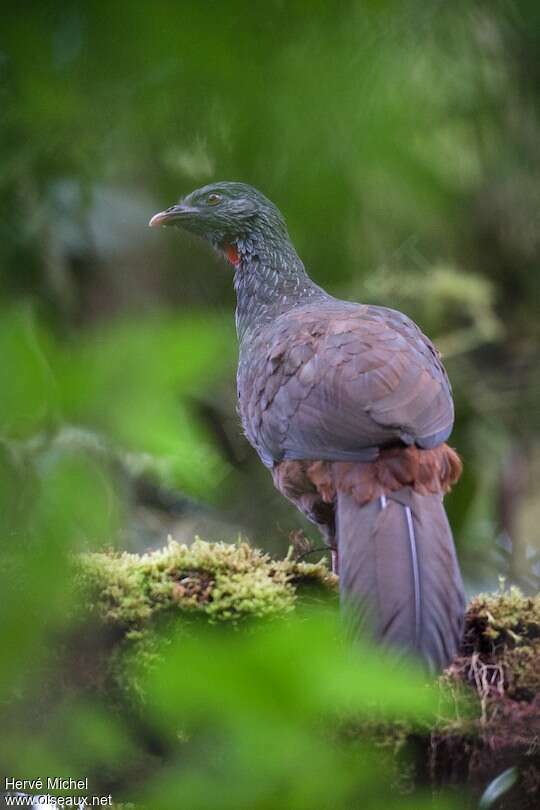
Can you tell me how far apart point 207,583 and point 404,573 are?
742 millimetres

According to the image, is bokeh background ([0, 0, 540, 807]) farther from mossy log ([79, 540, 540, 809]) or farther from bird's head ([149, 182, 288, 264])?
bird's head ([149, 182, 288, 264])

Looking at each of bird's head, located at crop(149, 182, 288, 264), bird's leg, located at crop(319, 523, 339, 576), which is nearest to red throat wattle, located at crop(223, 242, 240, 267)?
bird's head, located at crop(149, 182, 288, 264)

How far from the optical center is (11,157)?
1.33 metres

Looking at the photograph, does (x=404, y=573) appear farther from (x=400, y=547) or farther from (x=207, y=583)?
(x=207, y=583)

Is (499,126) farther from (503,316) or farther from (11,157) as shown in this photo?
(503,316)

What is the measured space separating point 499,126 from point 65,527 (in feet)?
4.41

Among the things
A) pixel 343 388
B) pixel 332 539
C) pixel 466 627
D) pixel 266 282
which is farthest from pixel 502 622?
pixel 266 282

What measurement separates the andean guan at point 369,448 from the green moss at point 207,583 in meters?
0.27

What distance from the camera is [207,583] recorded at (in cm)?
327

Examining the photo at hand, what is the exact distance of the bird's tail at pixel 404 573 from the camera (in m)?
2.69

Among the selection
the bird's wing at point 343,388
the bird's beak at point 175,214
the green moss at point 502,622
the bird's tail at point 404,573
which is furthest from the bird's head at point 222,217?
the green moss at point 502,622

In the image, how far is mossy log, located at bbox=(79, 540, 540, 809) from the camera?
278 cm

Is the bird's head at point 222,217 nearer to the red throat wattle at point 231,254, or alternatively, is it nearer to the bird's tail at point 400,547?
the red throat wattle at point 231,254

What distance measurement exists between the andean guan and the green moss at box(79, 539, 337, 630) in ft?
0.88
